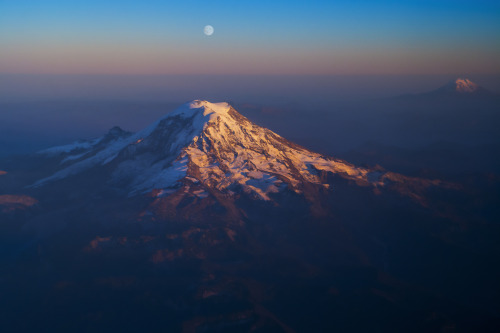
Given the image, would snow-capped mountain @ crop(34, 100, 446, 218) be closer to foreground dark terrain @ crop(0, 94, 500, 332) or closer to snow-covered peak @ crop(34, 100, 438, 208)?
snow-covered peak @ crop(34, 100, 438, 208)

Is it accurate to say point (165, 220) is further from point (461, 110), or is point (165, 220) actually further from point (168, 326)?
point (461, 110)

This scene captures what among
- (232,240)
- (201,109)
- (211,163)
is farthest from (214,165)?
(232,240)

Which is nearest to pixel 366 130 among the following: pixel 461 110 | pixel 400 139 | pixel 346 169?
pixel 400 139

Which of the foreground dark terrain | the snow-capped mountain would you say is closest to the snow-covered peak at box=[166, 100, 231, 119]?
the snow-capped mountain

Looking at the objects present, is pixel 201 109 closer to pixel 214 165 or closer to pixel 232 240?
pixel 214 165

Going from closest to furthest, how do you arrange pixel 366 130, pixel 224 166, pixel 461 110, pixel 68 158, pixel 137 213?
pixel 137 213 < pixel 224 166 < pixel 68 158 < pixel 366 130 < pixel 461 110

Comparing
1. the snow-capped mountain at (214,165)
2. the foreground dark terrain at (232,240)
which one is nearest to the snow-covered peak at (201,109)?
the snow-capped mountain at (214,165)
